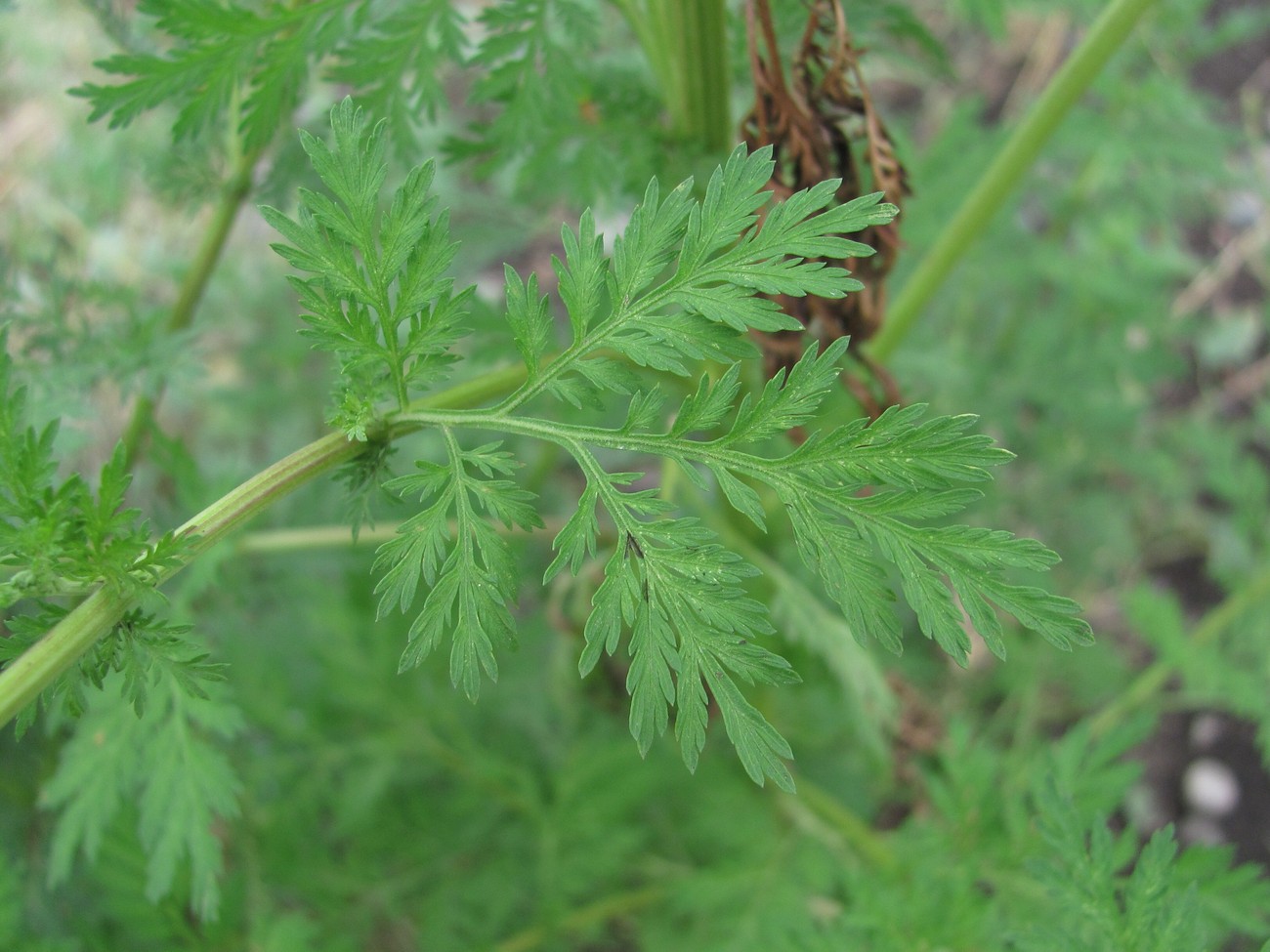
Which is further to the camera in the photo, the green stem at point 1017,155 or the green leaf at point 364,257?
the green stem at point 1017,155

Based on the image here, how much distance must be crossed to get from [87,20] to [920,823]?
371 cm

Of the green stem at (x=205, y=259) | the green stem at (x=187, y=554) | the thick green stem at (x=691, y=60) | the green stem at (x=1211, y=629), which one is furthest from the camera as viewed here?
the green stem at (x=1211, y=629)

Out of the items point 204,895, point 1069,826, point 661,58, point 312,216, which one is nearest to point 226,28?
point 312,216

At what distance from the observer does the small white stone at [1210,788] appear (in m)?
2.66

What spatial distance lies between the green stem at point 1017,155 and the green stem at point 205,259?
998 mm

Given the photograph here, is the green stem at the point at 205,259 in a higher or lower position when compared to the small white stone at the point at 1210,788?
higher

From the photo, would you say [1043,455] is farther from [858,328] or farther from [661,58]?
[661,58]

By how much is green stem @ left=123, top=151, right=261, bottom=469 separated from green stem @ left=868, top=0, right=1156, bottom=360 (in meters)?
1.00

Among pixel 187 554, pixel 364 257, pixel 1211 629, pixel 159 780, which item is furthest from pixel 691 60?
pixel 1211 629

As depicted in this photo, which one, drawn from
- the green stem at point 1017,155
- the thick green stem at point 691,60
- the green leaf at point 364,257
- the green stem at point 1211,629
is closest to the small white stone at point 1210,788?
the green stem at point 1211,629

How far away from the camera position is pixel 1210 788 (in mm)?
2678

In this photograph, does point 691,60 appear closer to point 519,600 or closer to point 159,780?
point 519,600

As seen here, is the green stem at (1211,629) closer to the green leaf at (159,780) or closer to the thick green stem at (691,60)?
the thick green stem at (691,60)

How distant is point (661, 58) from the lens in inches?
48.8
